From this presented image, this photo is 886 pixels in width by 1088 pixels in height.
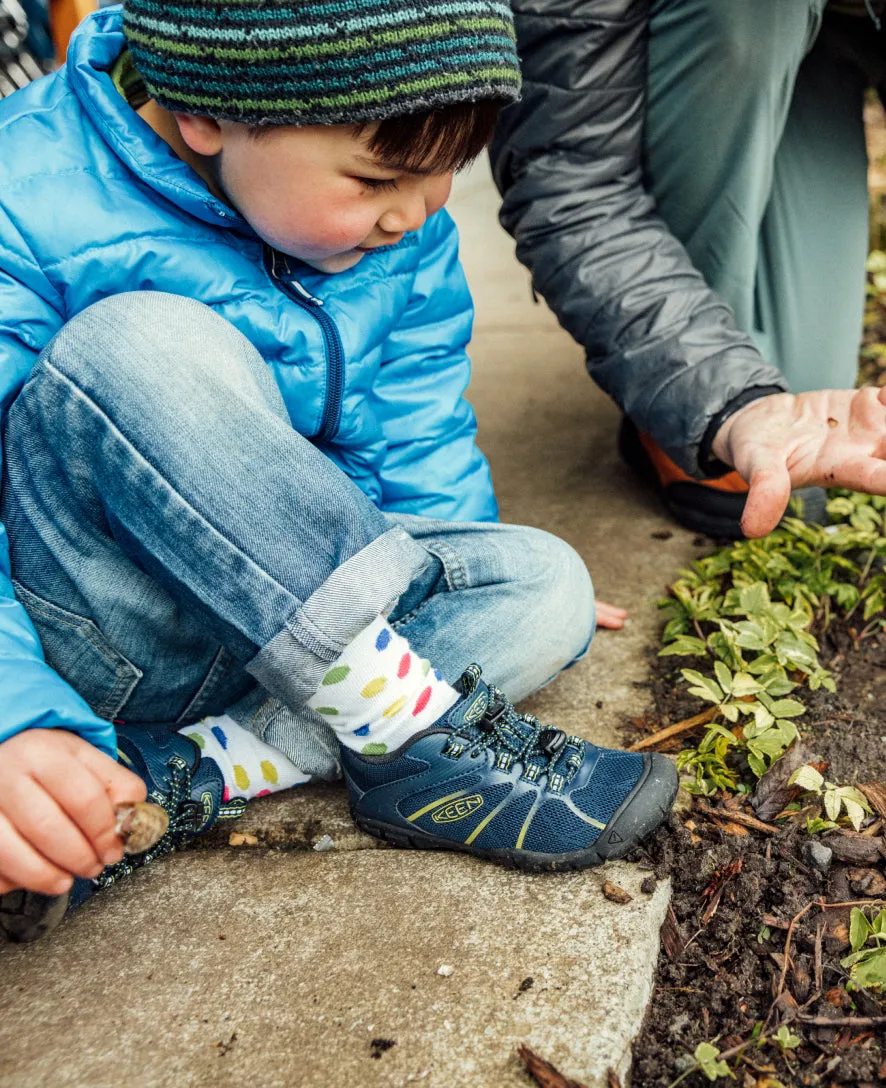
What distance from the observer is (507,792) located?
54.4 inches

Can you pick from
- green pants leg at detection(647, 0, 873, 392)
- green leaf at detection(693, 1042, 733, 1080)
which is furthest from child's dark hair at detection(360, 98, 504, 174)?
green leaf at detection(693, 1042, 733, 1080)

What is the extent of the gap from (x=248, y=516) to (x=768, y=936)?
2.71 feet

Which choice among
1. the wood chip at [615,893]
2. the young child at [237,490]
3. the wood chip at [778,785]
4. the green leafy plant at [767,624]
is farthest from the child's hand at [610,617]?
the wood chip at [615,893]

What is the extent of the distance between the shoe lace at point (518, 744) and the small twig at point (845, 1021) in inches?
16.0

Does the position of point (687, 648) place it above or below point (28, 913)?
below

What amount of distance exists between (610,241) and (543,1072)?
4.84 feet

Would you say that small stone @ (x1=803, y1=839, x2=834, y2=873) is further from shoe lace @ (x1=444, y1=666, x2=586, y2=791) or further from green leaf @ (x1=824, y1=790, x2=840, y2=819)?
shoe lace @ (x1=444, y1=666, x2=586, y2=791)

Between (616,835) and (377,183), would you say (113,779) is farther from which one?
(377,183)

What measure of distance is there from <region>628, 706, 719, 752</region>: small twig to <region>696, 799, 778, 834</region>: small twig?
0.52 ft

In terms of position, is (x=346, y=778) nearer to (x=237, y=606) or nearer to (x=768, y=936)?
(x=237, y=606)

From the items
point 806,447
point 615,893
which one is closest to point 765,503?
point 806,447

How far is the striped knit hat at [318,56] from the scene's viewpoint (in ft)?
4.13

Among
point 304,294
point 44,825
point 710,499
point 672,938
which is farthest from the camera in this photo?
point 710,499

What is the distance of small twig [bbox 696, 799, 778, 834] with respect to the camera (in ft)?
4.67
